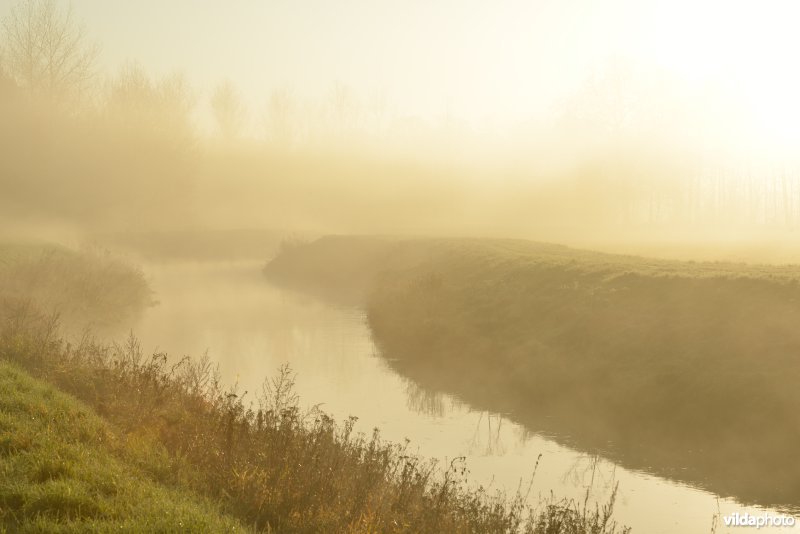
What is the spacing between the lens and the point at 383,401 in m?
22.2

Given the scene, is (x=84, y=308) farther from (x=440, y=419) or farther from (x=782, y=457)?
(x=782, y=457)

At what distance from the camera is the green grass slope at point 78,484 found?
8039 millimetres

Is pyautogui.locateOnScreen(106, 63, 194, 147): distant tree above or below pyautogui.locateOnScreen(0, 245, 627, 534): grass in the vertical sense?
above

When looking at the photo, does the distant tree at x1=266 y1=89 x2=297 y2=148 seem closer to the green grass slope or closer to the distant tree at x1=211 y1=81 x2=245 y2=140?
the distant tree at x1=211 y1=81 x2=245 y2=140

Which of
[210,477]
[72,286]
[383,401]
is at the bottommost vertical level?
[383,401]

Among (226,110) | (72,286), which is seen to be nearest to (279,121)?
(226,110)

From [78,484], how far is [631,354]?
707 inches

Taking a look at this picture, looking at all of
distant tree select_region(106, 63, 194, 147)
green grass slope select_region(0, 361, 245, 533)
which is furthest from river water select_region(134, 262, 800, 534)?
distant tree select_region(106, 63, 194, 147)

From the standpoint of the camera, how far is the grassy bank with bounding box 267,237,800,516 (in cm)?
1780

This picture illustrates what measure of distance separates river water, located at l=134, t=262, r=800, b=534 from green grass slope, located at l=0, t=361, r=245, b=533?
25.5 feet

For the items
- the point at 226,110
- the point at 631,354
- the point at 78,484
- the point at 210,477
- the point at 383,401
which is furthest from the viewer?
the point at 226,110

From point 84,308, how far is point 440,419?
18172mm

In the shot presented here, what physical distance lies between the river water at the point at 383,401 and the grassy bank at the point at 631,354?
102 cm

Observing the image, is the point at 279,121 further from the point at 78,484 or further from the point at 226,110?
the point at 78,484
